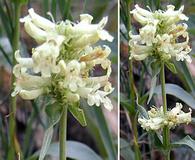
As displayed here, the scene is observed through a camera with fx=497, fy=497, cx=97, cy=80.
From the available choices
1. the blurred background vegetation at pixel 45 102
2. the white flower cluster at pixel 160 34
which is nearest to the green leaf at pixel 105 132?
the blurred background vegetation at pixel 45 102

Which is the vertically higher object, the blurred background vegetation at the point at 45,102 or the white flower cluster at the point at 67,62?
the blurred background vegetation at the point at 45,102

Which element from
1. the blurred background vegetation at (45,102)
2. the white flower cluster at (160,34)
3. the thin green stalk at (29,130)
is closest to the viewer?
the white flower cluster at (160,34)

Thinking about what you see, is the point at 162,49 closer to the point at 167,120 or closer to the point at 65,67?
the point at 167,120

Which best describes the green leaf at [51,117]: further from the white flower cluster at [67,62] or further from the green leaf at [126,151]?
the green leaf at [126,151]

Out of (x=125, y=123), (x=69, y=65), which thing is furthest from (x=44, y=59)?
(x=125, y=123)

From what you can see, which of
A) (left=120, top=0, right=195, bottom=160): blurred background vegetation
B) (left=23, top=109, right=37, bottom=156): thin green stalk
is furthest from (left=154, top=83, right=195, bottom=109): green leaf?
(left=23, top=109, right=37, bottom=156): thin green stalk

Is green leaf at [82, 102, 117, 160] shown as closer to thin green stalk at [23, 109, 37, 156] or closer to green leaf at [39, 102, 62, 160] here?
thin green stalk at [23, 109, 37, 156]
